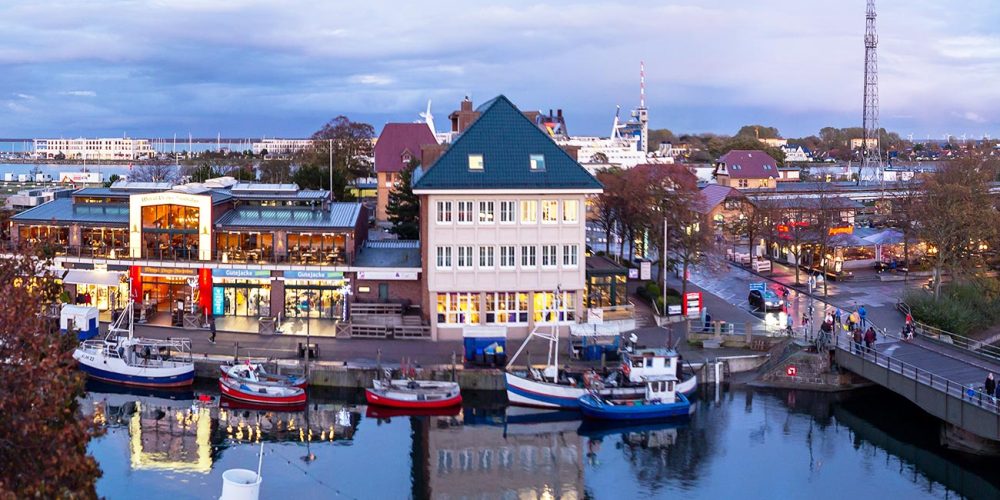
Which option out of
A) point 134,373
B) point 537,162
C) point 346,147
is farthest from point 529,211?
point 346,147

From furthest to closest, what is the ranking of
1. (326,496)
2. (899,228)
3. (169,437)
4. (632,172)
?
(899,228), (632,172), (169,437), (326,496)

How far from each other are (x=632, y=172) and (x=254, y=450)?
3427 cm

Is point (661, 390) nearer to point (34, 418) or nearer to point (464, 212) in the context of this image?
point (464, 212)

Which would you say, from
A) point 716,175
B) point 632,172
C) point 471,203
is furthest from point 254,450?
point 716,175

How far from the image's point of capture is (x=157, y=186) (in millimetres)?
55938

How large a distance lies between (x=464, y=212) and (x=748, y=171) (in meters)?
63.3

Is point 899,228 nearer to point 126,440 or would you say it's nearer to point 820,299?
point 820,299

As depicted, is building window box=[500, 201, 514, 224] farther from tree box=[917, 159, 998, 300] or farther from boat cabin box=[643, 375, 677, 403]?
tree box=[917, 159, 998, 300]

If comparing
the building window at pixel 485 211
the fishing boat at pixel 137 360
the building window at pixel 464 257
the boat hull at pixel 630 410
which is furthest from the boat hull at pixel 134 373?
the boat hull at pixel 630 410

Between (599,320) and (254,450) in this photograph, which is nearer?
(254,450)

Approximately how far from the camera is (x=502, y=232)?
4734 centimetres

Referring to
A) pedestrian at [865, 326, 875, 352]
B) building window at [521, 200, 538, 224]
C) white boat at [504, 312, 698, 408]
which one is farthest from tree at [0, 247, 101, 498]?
pedestrian at [865, 326, 875, 352]

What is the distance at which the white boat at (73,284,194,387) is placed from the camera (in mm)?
42312

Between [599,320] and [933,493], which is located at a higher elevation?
[599,320]
